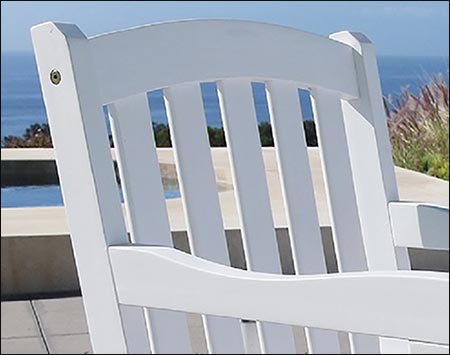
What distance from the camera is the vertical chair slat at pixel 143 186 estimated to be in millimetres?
719

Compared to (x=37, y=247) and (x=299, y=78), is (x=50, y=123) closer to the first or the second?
(x=299, y=78)

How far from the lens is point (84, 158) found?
645mm

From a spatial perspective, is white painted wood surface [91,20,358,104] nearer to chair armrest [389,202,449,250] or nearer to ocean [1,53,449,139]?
chair armrest [389,202,449,250]

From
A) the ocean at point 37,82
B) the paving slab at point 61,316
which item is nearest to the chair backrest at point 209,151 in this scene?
the ocean at point 37,82

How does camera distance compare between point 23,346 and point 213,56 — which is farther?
point 23,346

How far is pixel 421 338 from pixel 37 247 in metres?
2.23

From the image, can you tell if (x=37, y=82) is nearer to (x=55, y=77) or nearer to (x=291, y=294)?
(x=55, y=77)

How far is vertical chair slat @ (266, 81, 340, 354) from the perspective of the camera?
0.87 metres

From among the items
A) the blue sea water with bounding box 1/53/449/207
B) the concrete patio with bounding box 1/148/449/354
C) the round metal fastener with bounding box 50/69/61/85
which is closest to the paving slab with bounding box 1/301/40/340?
the concrete patio with bounding box 1/148/449/354

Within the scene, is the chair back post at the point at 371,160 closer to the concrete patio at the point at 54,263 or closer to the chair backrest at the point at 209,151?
the chair backrest at the point at 209,151

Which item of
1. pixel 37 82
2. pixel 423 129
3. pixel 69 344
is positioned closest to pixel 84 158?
pixel 37 82

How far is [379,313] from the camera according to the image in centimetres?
52

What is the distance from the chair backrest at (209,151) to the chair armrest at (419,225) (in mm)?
14

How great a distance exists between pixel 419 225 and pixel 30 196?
106 inches
